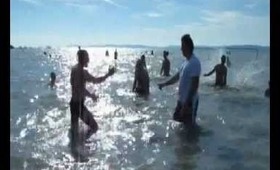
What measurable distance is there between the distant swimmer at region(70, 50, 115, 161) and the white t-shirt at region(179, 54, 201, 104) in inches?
43.1

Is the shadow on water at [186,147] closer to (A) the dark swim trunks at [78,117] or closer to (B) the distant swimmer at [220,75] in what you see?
(A) the dark swim trunks at [78,117]

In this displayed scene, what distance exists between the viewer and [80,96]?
7.48 m

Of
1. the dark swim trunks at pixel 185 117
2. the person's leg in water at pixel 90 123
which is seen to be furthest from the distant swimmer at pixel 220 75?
the dark swim trunks at pixel 185 117

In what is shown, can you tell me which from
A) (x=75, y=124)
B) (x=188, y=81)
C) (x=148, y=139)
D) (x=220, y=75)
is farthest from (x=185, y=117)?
(x=220, y=75)

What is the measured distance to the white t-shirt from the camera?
636cm

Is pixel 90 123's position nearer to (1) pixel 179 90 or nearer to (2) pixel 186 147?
(2) pixel 186 147

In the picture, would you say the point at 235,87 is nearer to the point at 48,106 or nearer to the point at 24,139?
the point at 48,106

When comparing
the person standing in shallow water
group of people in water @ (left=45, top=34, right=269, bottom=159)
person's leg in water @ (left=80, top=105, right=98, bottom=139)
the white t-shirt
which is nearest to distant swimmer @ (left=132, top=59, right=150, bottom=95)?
group of people in water @ (left=45, top=34, right=269, bottom=159)

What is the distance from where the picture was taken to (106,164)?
20.7ft

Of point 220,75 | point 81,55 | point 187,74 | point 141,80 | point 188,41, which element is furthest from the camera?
point 220,75

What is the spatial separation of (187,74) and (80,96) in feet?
6.12

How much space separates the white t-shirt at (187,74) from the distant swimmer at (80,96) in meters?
1.10
